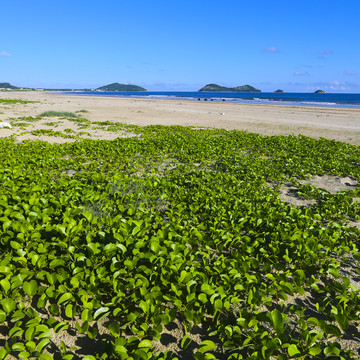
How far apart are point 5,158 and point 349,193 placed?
10791 mm

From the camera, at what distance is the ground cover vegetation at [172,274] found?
8.61 feet

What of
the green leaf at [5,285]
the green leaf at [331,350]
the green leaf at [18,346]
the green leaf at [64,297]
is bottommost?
the green leaf at [331,350]

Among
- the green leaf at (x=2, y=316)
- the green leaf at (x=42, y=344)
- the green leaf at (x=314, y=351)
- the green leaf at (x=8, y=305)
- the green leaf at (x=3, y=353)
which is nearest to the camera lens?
the green leaf at (x=3, y=353)

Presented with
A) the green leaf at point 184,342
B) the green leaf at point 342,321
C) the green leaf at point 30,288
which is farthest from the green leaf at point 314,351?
the green leaf at point 30,288

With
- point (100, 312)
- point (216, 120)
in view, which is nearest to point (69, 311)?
point (100, 312)

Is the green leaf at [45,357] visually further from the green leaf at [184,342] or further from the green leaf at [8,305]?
the green leaf at [184,342]

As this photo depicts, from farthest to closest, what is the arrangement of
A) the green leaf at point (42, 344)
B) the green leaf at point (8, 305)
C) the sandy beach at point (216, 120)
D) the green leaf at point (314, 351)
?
the sandy beach at point (216, 120)
the green leaf at point (8, 305)
the green leaf at point (314, 351)
the green leaf at point (42, 344)

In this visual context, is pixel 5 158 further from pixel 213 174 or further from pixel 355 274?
pixel 355 274

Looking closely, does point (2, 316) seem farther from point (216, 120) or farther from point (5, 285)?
point (216, 120)

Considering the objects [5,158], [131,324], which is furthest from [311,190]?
[5,158]

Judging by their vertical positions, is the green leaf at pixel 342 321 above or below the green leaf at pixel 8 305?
below

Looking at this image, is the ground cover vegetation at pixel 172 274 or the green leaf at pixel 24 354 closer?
the green leaf at pixel 24 354

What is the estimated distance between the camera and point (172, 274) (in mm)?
3283

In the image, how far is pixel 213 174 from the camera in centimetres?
792
